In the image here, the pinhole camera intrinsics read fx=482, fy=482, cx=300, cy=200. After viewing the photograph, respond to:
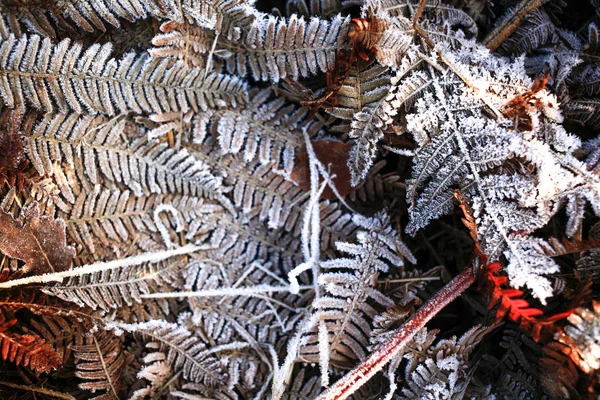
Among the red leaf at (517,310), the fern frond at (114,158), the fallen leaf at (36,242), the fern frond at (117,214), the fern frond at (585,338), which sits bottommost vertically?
the fallen leaf at (36,242)

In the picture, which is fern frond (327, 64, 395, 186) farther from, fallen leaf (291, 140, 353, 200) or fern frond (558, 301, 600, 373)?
fern frond (558, 301, 600, 373)

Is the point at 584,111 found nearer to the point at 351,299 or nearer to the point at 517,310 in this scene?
the point at 517,310

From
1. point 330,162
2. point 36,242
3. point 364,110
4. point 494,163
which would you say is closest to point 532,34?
point 494,163

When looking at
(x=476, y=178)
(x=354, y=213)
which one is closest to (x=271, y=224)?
(x=354, y=213)

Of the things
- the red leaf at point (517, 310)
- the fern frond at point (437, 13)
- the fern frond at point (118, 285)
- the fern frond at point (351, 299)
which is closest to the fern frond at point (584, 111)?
the fern frond at point (437, 13)

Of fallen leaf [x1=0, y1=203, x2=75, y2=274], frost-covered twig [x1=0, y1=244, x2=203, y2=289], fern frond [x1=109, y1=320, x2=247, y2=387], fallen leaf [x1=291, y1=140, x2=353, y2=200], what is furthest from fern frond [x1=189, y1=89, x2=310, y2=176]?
fern frond [x1=109, y1=320, x2=247, y2=387]

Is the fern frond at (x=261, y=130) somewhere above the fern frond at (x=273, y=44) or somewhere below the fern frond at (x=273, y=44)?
below

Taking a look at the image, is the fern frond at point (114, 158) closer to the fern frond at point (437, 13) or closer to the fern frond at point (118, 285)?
the fern frond at point (118, 285)
